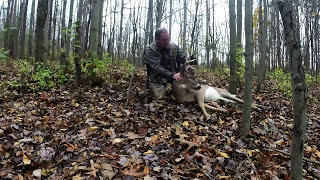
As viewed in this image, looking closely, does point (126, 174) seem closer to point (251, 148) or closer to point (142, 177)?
point (142, 177)

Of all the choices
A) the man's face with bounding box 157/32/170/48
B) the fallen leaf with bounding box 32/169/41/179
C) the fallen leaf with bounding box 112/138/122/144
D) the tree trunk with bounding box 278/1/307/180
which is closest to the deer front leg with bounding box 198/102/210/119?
the man's face with bounding box 157/32/170/48

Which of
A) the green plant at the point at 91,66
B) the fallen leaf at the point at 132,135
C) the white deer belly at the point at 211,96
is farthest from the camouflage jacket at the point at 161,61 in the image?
the fallen leaf at the point at 132,135

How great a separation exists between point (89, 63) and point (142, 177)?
4020 millimetres

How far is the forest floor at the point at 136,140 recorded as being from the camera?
9.86ft

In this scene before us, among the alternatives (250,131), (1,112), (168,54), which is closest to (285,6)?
(250,131)

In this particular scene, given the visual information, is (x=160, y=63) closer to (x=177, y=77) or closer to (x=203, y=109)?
(x=177, y=77)

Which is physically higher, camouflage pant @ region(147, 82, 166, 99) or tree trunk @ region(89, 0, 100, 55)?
tree trunk @ region(89, 0, 100, 55)

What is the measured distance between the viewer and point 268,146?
3.79 metres

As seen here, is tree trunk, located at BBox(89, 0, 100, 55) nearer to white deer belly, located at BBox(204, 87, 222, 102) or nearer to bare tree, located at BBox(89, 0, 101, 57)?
bare tree, located at BBox(89, 0, 101, 57)

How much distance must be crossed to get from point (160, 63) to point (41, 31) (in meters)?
3.77

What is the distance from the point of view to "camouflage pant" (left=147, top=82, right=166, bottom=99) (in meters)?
5.86

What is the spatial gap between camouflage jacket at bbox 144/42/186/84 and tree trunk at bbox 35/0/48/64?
3.44 m

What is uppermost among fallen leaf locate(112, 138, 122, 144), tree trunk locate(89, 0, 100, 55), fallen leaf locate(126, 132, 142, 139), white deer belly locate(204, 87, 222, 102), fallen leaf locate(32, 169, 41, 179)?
tree trunk locate(89, 0, 100, 55)

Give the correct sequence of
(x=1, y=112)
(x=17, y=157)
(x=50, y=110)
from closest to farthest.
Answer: (x=17, y=157) → (x=1, y=112) → (x=50, y=110)
